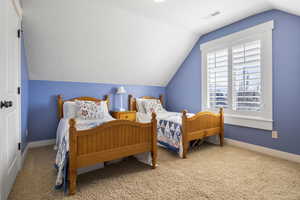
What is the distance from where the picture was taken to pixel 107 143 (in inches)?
75.5

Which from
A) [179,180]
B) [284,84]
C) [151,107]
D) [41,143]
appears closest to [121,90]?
[151,107]

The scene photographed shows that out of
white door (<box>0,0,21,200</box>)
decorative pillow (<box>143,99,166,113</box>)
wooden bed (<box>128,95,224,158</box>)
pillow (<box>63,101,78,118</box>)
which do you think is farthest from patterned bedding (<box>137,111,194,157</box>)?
white door (<box>0,0,21,200</box>)

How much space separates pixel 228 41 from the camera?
11.0 ft

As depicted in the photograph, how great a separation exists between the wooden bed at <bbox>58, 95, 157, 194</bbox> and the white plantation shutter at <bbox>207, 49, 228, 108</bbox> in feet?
6.39

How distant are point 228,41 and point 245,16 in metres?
0.50

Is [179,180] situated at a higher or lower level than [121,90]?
lower

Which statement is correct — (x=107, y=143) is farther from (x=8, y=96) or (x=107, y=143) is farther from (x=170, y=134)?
(x=170, y=134)

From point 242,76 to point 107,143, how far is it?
A: 2762 mm

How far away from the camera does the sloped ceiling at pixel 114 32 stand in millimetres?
2508

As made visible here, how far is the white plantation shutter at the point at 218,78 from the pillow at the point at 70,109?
297 cm

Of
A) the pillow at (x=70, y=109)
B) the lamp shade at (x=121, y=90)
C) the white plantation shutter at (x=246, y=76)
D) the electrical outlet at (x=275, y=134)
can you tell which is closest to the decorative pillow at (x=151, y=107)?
the lamp shade at (x=121, y=90)

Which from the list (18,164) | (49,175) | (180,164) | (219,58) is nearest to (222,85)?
(219,58)

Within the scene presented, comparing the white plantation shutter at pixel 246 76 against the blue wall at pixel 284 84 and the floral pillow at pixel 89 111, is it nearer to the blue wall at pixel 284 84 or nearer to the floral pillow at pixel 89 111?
the blue wall at pixel 284 84

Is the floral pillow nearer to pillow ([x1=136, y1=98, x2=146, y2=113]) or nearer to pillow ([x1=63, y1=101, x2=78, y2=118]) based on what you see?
pillow ([x1=63, y1=101, x2=78, y2=118])
